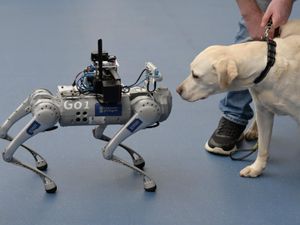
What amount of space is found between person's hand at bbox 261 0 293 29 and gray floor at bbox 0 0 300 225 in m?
0.61

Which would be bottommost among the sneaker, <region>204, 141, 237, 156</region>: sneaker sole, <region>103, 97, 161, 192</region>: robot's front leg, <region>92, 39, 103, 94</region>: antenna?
<region>204, 141, 237, 156</region>: sneaker sole

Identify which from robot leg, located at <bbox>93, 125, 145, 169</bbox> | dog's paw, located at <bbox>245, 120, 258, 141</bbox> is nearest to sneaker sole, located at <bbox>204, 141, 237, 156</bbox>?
dog's paw, located at <bbox>245, 120, 258, 141</bbox>

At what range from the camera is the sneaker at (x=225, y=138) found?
7.41 ft

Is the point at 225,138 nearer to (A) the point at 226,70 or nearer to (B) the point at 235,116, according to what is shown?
(B) the point at 235,116

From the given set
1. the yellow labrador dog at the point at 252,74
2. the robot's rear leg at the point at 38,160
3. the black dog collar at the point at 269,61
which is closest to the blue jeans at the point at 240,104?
the yellow labrador dog at the point at 252,74

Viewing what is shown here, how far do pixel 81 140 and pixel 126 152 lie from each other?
23 centimetres

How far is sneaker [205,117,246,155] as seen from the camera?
2260 millimetres

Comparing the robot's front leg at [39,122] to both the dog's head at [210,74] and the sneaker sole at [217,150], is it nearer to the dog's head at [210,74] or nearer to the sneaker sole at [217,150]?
the dog's head at [210,74]

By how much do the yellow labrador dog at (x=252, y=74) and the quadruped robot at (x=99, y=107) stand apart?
0.45 feet

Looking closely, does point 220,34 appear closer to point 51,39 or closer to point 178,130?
point 51,39

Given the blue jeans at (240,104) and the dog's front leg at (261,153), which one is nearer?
the dog's front leg at (261,153)

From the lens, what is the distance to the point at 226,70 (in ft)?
5.71

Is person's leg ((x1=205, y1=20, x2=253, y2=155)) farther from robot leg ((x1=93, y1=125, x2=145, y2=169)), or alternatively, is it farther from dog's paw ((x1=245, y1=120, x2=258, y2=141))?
robot leg ((x1=93, y1=125, x2=145, y2=169))

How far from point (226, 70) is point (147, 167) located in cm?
60
